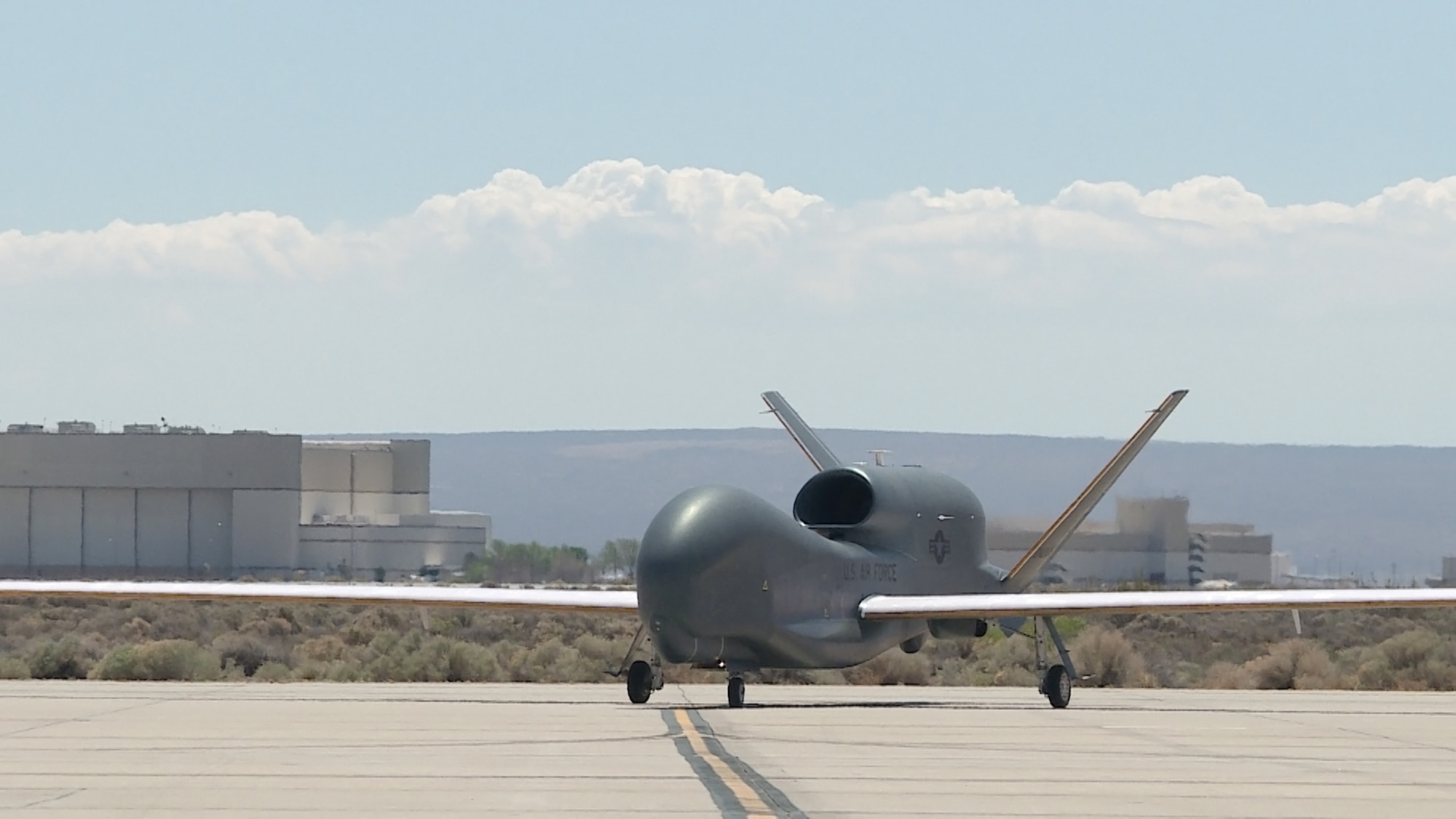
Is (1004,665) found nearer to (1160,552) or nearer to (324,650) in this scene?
(324,650)

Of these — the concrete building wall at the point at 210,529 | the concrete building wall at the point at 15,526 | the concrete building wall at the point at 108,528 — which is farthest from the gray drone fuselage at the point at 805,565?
the concrete building wall at the point at 15,526

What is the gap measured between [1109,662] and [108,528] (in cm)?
10176

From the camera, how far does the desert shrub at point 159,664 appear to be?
128 ft

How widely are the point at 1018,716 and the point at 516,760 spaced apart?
1046cm

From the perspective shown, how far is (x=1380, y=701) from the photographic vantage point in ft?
109

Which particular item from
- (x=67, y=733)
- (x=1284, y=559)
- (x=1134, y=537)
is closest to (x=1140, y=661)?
(x=67, y=733)

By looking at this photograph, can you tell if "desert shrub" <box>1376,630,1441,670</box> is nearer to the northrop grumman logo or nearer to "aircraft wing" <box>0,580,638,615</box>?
the northrop grumman logo

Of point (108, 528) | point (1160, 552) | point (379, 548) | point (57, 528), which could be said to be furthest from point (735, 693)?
point (57, 528)

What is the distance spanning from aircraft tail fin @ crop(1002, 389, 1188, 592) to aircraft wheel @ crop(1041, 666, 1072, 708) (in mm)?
4020

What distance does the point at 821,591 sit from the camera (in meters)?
31.9

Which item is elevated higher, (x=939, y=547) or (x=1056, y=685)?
(x=939, y=547)

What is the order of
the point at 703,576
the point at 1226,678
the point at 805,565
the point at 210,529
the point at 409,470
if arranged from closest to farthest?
the point at 703,576 < the point at 805,565 < the point at 1226,678 < the point at 210,529 < the point at 409,470

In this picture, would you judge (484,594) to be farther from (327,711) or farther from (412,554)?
(412,554)

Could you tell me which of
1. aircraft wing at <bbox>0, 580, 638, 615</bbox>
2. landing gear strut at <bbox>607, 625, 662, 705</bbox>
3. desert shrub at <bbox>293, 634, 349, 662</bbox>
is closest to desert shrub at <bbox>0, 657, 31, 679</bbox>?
aircraft wing at <bbox>0, 580, 638, 615</bbox>
